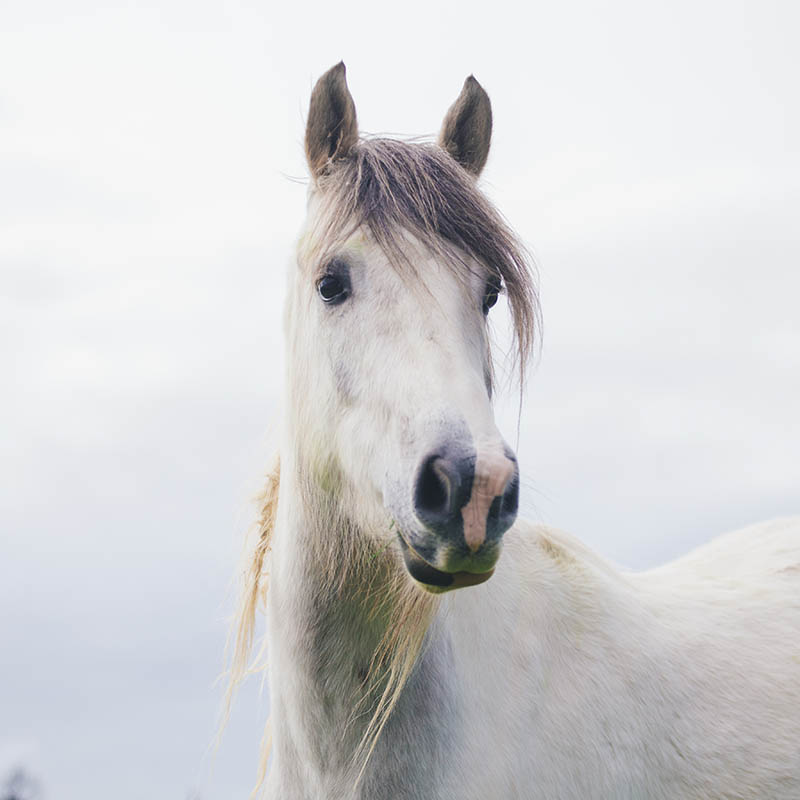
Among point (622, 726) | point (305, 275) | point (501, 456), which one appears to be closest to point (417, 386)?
point (501, 456)

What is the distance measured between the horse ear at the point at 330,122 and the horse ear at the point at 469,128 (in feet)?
1.46

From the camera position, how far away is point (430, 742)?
111 inches

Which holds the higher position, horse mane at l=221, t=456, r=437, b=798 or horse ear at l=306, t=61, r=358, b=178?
horse ear at l=306, t=61, r=358, b=178

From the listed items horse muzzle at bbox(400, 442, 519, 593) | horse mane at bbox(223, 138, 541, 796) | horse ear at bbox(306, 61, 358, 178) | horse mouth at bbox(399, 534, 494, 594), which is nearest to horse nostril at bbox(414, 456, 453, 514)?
horse muzzle at bbox(400, 442, 519, 593)

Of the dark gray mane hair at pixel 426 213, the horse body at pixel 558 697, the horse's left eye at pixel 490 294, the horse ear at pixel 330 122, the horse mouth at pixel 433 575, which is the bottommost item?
the horse body at pixel 558 697

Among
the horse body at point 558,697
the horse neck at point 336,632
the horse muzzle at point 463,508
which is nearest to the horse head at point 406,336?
the horse muzzle at point 463,508

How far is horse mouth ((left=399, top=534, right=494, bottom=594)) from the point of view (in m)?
2.29

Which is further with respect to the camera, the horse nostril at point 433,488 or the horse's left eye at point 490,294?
the horse's left eye at point 490,294

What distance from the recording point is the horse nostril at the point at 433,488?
2.22 meters

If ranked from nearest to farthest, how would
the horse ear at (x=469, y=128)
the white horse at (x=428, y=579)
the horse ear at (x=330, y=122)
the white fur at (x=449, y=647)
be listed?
the white horse at (x=428, y=579) < the white fur at (x=449, y=647) < the horse ear at (x=330, y=122) < the horse ear at (x=469, y=128)

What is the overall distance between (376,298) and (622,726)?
1.90 meters

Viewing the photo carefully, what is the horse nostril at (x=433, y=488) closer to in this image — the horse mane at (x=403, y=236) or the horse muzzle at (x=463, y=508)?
the horse muzzle at (x=463, y=508)

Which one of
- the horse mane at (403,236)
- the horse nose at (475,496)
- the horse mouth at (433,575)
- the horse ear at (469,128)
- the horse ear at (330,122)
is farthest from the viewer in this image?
the horse ear at (469,128)

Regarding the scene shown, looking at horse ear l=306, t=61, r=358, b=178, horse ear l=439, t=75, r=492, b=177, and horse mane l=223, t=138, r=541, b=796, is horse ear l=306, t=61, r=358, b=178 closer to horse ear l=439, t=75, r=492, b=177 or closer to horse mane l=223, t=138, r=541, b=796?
horse mane l=223, t=138, r=541, b=796
